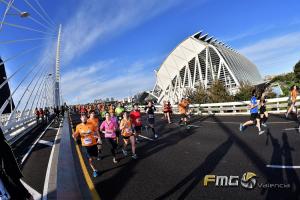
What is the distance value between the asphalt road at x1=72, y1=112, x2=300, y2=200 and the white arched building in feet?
157

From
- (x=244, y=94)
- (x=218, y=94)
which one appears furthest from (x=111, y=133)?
(x=218, y=94)

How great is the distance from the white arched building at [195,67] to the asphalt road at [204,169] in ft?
157

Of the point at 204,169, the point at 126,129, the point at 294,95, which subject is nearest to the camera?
the point at 204,169

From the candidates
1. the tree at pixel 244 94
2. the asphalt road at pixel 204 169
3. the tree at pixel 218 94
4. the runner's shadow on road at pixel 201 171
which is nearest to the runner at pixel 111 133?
the asphalt road at pixel 204 169

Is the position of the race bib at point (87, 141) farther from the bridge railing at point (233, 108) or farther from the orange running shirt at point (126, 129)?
the bridge railing at point (233, 108)

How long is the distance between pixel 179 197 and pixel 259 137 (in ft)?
23.0

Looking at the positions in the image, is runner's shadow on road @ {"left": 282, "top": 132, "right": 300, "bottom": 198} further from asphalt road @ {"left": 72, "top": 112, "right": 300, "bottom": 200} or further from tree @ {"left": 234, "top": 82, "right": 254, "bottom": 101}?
tree @ {"left": 234, "top": 82, "right": 254, "bottom": 101}

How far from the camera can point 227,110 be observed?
28.3 metres

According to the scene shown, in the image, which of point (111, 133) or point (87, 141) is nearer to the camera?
point (87, 141)

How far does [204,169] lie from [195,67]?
198ft

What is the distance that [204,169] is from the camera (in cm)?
848

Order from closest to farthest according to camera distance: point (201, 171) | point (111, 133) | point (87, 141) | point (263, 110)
A: point (201, 171) < point (87, 141) < point (111, 133) < point (263, 110)

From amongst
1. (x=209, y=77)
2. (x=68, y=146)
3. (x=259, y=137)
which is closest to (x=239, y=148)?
(x=259, y=137)

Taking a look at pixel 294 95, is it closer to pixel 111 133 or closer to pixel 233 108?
pixel 233 108
